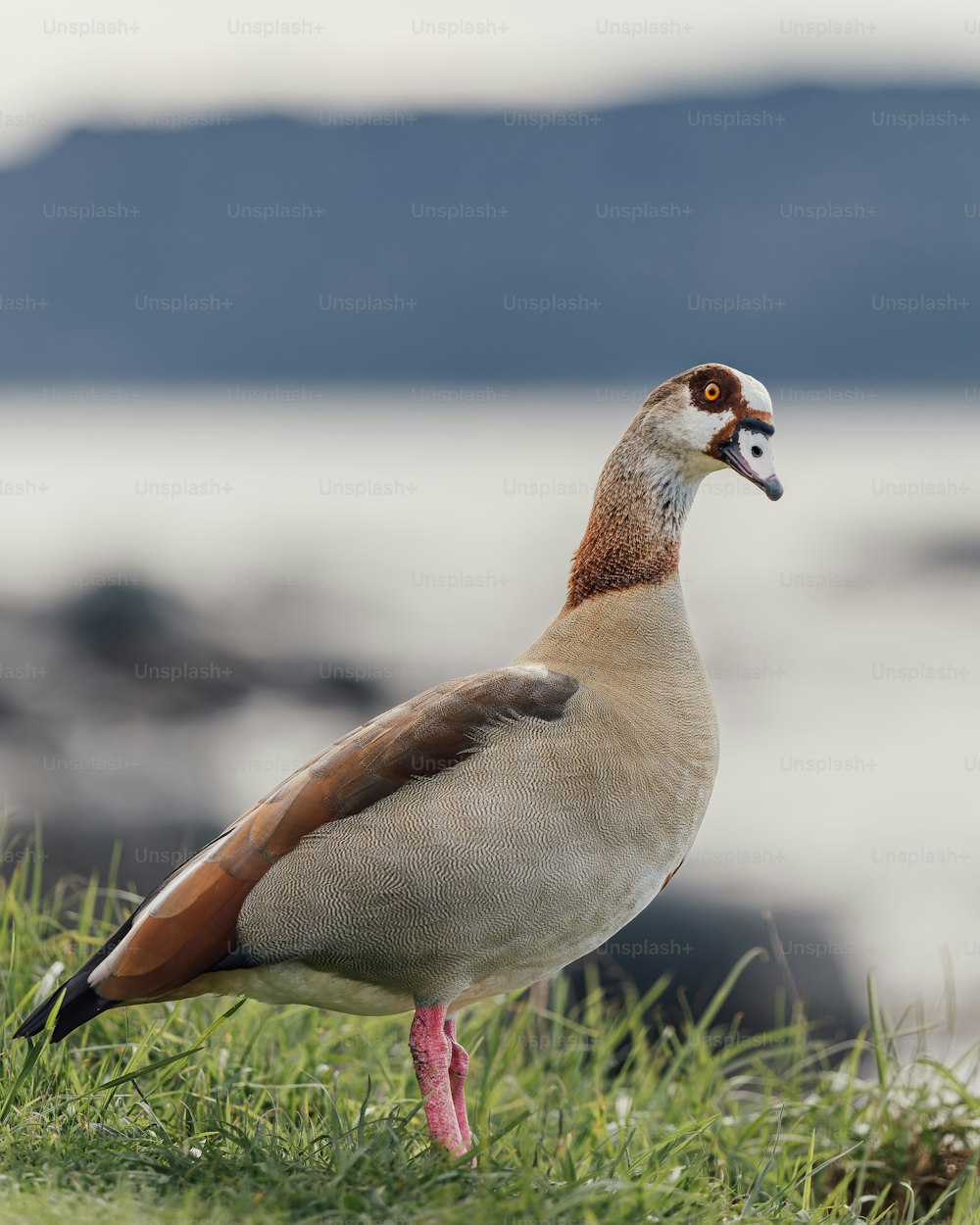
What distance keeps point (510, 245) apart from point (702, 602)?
185ft

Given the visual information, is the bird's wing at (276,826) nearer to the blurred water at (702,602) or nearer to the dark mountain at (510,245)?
the blurred water at (702,602)

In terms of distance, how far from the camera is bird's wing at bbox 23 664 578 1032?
3.95 m

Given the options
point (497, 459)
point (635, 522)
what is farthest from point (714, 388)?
point (497, 459)

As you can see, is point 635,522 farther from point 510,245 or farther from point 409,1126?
point 510,245

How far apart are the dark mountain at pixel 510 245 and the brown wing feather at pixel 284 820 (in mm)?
61372

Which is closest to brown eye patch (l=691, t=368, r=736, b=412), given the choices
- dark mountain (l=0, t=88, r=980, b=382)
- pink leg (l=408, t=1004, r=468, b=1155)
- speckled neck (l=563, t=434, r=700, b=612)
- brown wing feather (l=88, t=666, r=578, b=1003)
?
speckled neck (l=563, t=434, r=700, b=612)

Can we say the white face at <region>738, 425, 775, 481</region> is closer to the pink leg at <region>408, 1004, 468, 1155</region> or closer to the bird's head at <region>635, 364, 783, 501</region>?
the bird's head at <region>635, 364, 783, 501</region>

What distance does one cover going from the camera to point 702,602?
62.1 feet

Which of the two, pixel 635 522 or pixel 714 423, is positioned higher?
pixel 714 423

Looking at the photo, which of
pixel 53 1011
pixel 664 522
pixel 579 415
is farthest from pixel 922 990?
pixel 579 415

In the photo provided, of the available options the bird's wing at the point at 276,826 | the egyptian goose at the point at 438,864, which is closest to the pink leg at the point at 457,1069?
the egyptian goose at the point at 438,864

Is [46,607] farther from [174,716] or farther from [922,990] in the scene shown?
[922,990]

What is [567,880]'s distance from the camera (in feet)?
12.9

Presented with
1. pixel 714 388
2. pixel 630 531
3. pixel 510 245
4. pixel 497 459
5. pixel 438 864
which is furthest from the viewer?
pixel 510 245
